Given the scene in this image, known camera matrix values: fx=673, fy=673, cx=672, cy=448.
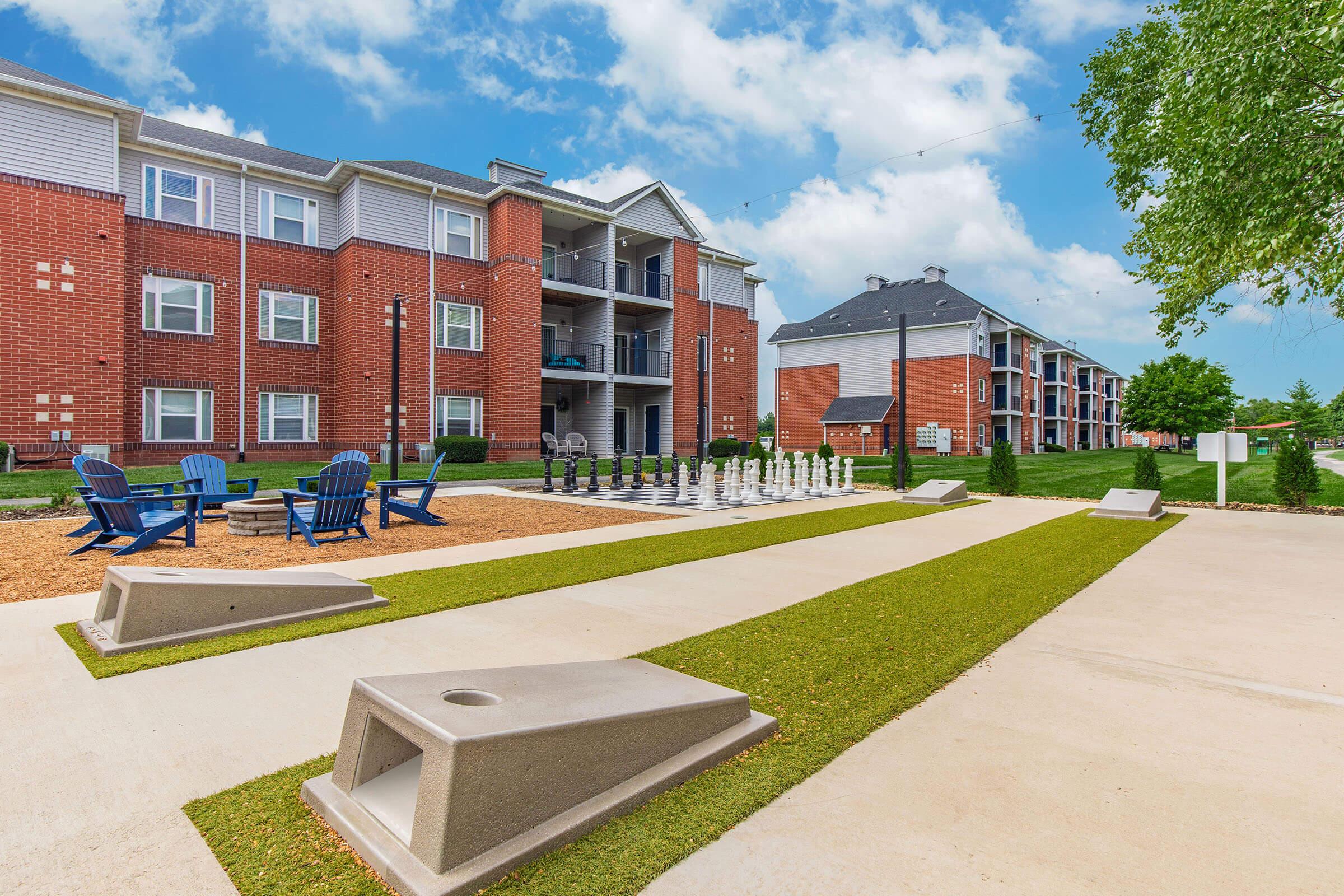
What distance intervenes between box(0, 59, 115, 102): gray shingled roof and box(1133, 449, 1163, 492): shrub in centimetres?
2700

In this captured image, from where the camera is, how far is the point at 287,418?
2231 cm

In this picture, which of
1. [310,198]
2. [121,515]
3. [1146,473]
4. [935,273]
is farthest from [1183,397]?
[121,515]

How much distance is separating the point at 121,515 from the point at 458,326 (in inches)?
705

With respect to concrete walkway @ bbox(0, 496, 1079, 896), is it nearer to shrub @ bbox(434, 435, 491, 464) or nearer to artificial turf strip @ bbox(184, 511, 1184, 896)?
artificial turf strip @ bbox(184, 511, 1184, 896)

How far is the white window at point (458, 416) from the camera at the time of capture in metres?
24.0

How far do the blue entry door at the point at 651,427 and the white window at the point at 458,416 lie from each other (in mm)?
8317

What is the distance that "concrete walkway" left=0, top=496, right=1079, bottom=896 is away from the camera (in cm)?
223

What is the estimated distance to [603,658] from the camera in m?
4.16

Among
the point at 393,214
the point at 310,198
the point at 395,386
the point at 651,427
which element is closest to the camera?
the point at 395,386

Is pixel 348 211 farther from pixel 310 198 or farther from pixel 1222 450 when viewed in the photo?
pixel 1222 450

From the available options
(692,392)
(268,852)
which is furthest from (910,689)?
(692,392)

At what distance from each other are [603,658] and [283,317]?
2253 cm

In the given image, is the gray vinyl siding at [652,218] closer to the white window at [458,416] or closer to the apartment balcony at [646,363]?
the apartment balcony at [646,363]

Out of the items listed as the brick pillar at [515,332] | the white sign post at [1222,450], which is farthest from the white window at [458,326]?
the white sign post at [1222,450]
